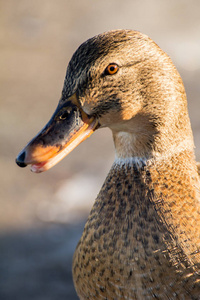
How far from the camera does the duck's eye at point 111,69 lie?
72.6 inches

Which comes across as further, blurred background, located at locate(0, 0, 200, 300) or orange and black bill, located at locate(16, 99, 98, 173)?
blurred background, located at locate(0, 0, 200, 300)

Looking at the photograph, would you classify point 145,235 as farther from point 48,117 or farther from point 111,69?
point 48,117

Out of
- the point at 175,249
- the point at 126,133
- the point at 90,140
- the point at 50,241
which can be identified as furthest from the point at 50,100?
the point at 175,249

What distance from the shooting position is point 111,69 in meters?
1.85

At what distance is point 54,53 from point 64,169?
5.58ft

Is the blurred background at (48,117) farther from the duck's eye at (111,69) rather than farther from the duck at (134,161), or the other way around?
the duck's eye at (111,69)

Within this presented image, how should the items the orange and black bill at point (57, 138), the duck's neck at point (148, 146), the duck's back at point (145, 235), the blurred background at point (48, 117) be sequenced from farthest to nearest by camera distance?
the blurred background at point (48, 117) < the duck's neck at point (148, 146) < the duck's back at point (145, 235) < the orange and black bill at point (57, 138)

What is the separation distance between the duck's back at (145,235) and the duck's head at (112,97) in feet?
0.66

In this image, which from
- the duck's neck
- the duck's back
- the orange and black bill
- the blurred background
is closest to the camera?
the orange and black bill

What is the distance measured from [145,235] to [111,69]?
26.4 inches

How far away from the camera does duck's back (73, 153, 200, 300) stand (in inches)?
75.2

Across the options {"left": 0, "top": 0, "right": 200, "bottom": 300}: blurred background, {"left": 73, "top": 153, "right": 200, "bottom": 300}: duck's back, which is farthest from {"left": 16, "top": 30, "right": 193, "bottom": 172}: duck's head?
{"left": 0, "top": 0, "right": 200, "bottom": 300}: blurred background

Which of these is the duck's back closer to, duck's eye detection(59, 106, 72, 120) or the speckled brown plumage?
the speckled brown plumage

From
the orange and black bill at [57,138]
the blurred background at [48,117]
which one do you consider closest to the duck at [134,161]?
the orange and black bill at [57,138]
